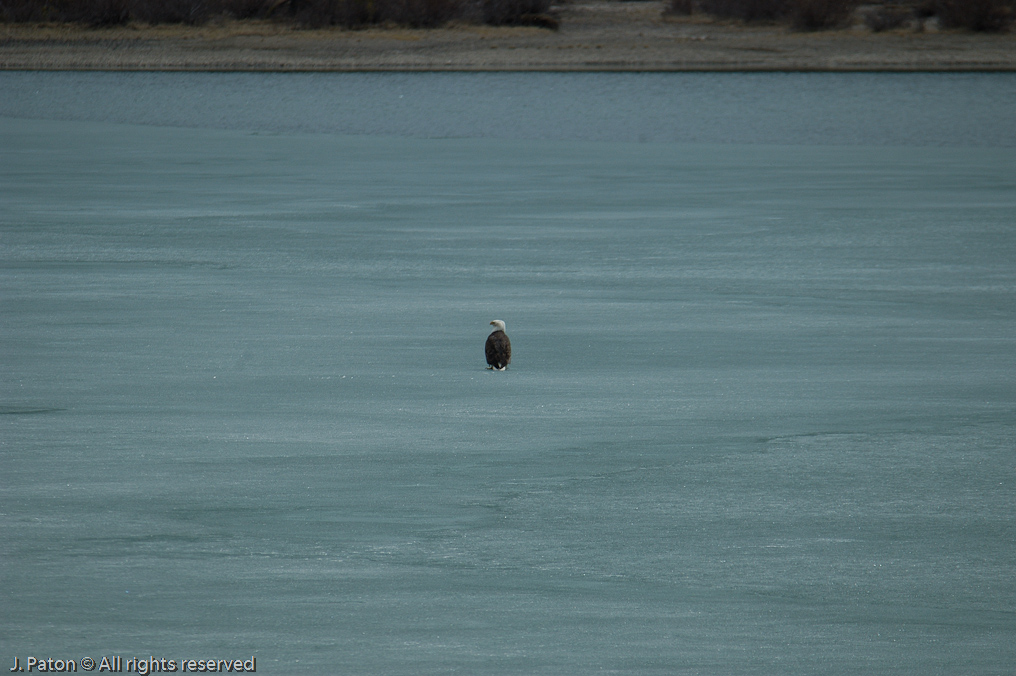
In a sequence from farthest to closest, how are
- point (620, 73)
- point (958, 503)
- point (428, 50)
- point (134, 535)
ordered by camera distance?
point (428, 50) → point (620, 73) → point (958, 503) → point (134, 535)

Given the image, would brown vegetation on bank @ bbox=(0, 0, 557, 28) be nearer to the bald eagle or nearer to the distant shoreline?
the distant shoreline

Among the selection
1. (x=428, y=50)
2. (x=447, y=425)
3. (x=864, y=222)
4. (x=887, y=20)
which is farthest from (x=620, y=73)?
(x=447, y=425)

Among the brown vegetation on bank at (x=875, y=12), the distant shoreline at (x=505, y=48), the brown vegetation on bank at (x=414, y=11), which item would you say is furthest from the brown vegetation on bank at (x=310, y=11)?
the brown vegetation on bank at (x=875, y=12)

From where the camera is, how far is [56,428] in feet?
16.0

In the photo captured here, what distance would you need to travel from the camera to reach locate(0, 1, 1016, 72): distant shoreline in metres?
30.2

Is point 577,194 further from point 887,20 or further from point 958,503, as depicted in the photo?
point 887,20

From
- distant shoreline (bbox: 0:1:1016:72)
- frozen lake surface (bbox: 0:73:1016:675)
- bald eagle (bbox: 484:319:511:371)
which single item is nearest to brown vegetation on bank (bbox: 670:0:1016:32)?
distant shoreline (bbox: 0:1:1016:72)

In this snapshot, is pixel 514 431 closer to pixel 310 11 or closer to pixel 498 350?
pixel 498 350

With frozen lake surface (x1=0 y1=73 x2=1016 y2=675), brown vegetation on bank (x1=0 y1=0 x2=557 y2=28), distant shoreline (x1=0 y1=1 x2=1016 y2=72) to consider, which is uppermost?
frozen lake surface (x1=0 y1=73 x2=1016 y2=675)

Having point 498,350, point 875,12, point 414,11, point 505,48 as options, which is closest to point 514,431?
point 498,350

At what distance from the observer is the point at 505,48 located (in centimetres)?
3231

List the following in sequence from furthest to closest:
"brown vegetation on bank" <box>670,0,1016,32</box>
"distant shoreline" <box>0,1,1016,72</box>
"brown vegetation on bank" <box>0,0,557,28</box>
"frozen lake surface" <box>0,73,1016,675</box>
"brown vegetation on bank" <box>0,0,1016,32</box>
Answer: "brown vegetation on bank" <box>0,0,557,28</box>
"brown vegetation on bank" <box>0,0,1016,32</box>
"brown vegetation on bank" <box>670,0,1016,32</box>
"distant shoreline" <box>0,1,1016,72</box>
"frozen lake surface" <box>0,73,1016,675</box>

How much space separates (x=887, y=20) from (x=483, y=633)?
32.9 meters

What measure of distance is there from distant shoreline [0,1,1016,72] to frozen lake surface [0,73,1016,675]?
62.0 feet
